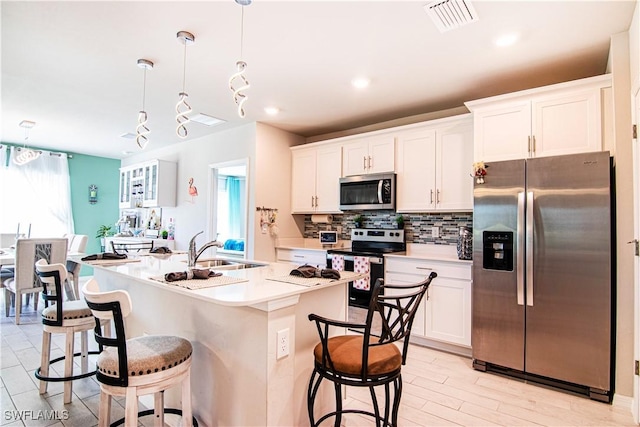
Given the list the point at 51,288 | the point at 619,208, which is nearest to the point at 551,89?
the point at 619,208

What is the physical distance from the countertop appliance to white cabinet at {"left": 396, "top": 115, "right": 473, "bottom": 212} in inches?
21.4

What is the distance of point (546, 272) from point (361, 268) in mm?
1705

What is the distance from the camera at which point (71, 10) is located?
6.73ft

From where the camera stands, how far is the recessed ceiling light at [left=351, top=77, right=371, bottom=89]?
9.85ft

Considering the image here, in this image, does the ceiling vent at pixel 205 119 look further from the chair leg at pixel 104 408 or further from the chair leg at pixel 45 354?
the chair leg at pixel 104 408

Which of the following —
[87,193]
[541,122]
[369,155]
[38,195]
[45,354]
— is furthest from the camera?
[87,193]

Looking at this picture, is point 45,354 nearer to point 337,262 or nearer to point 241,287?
point 241,287

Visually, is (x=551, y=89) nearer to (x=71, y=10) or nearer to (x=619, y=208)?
(x=619, y=208)

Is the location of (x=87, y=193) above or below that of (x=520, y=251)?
above

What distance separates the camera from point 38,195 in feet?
19.7

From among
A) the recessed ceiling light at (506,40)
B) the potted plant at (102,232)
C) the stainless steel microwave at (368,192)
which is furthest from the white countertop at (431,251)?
the potted plant at (102,232)

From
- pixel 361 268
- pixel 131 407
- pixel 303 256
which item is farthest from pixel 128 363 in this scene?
pixel 303 256

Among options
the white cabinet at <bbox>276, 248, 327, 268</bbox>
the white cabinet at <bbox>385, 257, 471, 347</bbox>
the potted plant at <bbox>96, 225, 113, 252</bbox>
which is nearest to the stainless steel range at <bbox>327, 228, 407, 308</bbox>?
the white cabinet at <bbox>276, 248, 327, 268</bbox>

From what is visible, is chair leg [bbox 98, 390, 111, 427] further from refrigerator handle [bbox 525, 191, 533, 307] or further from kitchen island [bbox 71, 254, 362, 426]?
refrigerator handle [bbox 525, 191, 533, 307]
